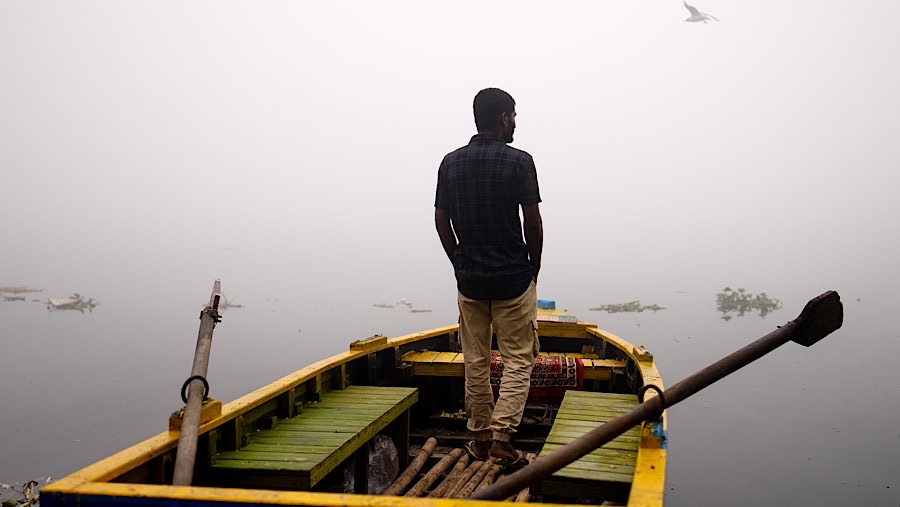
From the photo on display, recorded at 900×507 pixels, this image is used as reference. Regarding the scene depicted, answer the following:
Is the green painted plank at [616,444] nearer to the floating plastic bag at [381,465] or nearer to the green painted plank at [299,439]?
the green painted plank at [299,439]

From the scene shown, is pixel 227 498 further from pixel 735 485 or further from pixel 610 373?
pixel 735 485

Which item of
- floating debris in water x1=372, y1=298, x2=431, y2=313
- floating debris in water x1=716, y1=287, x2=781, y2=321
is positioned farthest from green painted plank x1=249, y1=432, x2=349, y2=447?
floating debris in water x1=372, y1=298, x2=431, y2=313

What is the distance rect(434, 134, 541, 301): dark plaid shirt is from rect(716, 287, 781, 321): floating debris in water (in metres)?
48.0

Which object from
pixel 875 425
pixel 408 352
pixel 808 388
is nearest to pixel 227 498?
pixel 408 352

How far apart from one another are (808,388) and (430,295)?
164 ft

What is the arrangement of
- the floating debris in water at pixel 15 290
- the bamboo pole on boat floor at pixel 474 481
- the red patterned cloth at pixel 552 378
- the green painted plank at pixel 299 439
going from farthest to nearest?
the floating debris in water at pixel 15 290
the red patterned cloth at pixel 552 378
the bamboo pole on boat floor at pixel 474 481
the green painted plank at pixel 299 439

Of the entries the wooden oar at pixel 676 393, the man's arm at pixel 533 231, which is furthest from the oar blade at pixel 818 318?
the man's arm at pixel 533 231

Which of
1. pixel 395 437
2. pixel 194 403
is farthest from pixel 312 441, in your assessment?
pixel 395 437

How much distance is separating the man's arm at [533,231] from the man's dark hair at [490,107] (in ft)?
1.74

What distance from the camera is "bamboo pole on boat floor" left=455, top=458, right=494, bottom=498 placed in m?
4.04

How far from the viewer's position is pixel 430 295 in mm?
88500

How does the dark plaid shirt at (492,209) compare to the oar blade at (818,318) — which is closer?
the oar blade at (818,318)

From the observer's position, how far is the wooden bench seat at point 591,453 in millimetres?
2453

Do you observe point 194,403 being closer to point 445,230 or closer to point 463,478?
point 445,230
